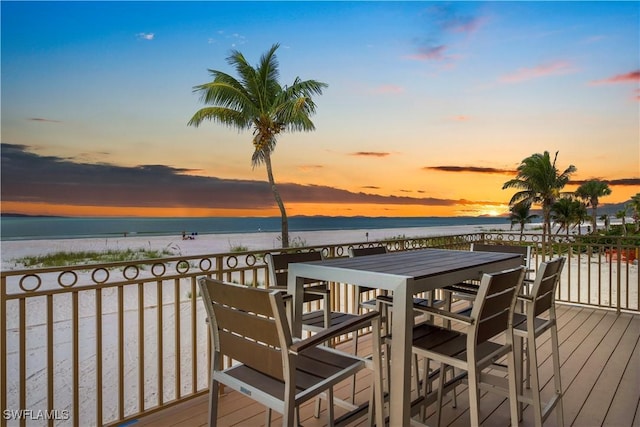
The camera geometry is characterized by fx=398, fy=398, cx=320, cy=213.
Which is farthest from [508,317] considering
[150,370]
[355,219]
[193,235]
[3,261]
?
[355,219]

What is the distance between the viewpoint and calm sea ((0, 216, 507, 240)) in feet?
88.1

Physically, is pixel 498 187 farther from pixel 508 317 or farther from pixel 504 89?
pixel 508 317

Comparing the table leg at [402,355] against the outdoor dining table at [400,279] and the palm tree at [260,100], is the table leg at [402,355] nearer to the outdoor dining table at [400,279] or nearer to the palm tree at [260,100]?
the outdoor dining table at [400,279]

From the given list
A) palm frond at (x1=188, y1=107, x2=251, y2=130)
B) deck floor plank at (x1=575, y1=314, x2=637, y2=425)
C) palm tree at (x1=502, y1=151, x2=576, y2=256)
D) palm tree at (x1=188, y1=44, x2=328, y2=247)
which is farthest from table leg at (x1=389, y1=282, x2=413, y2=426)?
palm tree at (x1=502, y1=151, x2=576, y2=256)

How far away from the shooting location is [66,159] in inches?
885

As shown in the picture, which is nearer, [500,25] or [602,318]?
[602,318]

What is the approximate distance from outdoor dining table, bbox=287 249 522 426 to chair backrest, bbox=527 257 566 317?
0.40 m

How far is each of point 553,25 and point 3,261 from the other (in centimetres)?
2538

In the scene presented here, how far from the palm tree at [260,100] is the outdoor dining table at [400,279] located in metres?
10.8

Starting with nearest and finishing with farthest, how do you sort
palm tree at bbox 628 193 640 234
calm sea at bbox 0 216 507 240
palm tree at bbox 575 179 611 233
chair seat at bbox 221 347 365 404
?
1. chair seat at bbox 221 347 365 404
2. palm tree at bbox 628 193 640 234
3. calm sea at bbox 0 216 507 240
4. palm tree at bbox 575 179 611 233

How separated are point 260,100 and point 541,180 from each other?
844 inches

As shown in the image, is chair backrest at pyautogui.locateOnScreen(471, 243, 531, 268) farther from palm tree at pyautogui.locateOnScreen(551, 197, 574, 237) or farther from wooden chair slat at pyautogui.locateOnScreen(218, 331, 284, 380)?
palm tree at pyautogui.locateOnScreen(551, 197, 574, 237)

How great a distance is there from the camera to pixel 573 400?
9.21 ft

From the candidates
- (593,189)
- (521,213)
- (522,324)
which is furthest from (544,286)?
(593,189)
